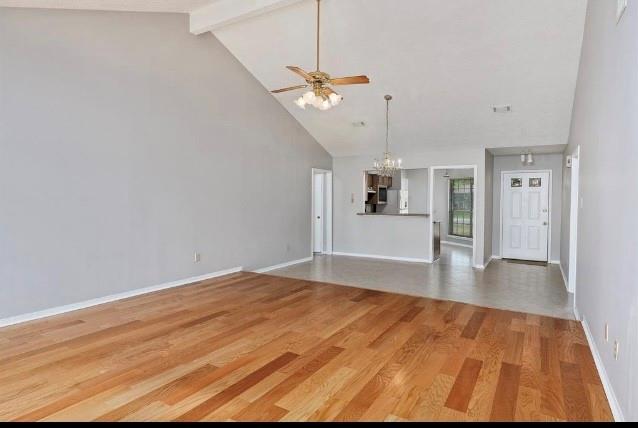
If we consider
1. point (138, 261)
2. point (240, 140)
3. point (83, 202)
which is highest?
point (240, 140)

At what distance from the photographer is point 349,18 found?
4.61 m

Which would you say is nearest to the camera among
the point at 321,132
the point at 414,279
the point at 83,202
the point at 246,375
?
the point at 246,375

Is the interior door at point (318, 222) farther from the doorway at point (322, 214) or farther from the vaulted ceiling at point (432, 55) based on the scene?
the vaulted ceiling at point (432, 55)

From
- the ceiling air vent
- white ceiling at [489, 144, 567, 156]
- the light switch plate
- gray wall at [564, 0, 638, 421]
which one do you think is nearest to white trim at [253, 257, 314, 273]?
white ceiling at [489, 144, 567, 156]

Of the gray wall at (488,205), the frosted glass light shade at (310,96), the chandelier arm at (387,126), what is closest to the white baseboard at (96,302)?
the frosted glass light shade at (310,96)

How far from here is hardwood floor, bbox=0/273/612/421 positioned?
2207 millimetres

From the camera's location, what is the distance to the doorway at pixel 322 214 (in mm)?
8750

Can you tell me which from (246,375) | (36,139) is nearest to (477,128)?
(246,375)

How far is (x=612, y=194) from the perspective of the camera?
235cm

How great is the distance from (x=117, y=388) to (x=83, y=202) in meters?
2.51

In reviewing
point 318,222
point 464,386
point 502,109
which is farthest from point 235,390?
point 318,222

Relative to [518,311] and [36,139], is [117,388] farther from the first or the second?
[518,311]

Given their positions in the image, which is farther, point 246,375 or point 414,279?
point 414,279

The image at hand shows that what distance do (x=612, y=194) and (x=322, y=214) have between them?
680 cm
